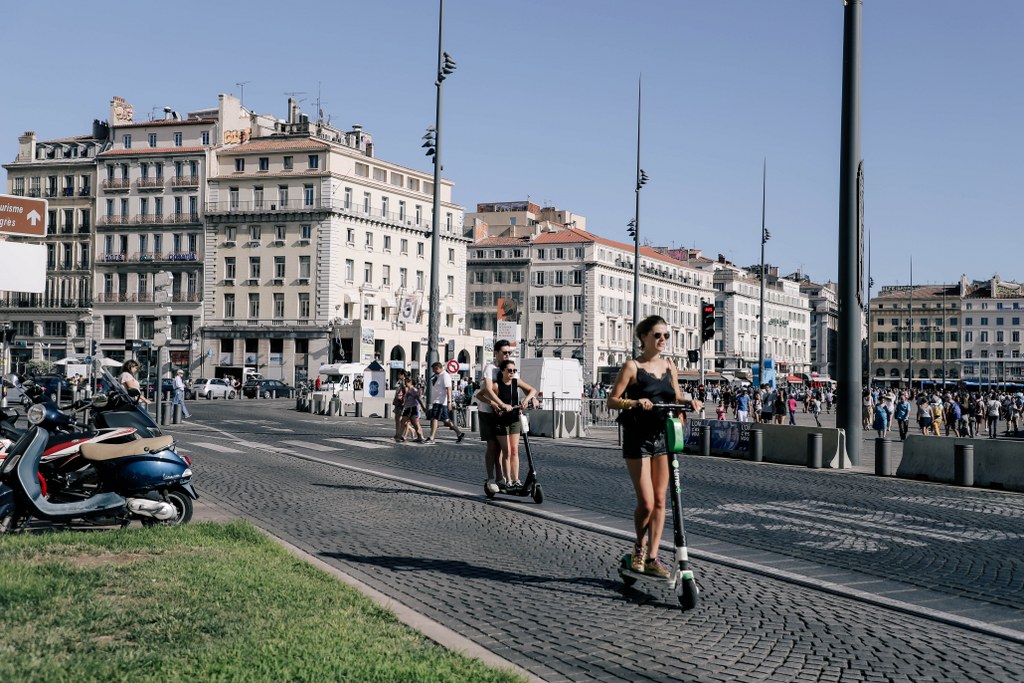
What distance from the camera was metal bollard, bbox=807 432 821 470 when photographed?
748 inches

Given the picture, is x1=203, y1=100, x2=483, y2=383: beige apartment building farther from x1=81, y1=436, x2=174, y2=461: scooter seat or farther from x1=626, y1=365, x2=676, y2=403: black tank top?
x1=626, y1=365, x2=676, y2=403: black tank top

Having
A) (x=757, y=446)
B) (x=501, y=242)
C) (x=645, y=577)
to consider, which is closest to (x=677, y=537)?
(x=645, y=577)

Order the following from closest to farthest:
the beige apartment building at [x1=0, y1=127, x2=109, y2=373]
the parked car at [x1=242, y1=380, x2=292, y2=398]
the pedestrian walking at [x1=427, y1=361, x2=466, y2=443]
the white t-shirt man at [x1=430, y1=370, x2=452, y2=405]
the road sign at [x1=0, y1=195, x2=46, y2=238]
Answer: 1. the road sign at [x1=0, y1=195, x2=46, y2=238]
2. the pedestrian walking at [x1=427, y1=361, x2=466, y2=443]
3. the white t-shirt man at [x1=430, y1=370, x2=452, y2=405]
4. the parked car at [x1=242, y1=380, x2=292, y2=398]
5. the beige apartment building at [x1=0, y1=127, x2=109, y2=373]

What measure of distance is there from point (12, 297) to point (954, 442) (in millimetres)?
89714

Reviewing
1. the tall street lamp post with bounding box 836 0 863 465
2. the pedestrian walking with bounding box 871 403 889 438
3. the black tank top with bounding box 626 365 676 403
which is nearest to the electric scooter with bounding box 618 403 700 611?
the black tank top with bounding box 626 365 676 403

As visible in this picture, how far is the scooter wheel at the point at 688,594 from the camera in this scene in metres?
6.52

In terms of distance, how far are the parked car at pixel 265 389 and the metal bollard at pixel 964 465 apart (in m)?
59.1

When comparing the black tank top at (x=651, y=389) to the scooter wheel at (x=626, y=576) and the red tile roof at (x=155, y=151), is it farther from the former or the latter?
the red tile roof at (x=155, y=151)

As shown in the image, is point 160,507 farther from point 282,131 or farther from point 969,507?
point 282,131

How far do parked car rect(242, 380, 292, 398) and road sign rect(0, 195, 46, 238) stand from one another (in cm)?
5922

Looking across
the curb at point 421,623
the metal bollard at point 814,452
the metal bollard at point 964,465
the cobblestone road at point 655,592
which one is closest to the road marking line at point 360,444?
the cobblestone road at point 655,592

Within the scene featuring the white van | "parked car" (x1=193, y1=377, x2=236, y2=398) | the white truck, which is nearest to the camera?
the white truck

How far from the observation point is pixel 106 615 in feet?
18.8

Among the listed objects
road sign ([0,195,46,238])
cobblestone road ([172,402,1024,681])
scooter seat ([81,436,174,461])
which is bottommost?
cobblestone road ([172,402,1024,681])
